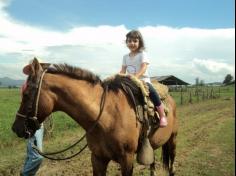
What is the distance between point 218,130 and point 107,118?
11382mm

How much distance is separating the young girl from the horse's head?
1.73 metres

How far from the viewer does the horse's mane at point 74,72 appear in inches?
Result: 191

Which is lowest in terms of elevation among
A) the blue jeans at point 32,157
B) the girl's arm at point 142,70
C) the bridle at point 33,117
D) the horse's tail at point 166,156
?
the horse's tail at point 166,156

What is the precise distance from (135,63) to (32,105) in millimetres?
2073

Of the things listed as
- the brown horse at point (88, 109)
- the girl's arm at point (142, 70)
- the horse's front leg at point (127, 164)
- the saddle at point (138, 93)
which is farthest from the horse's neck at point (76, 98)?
the girl's arm at point (142, 70)

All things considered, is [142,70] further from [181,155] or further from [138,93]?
[181,155]

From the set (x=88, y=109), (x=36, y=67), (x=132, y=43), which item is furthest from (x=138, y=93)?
(x=36, y=67)

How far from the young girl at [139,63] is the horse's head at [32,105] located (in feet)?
5.69

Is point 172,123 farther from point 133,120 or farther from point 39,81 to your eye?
point 39,81

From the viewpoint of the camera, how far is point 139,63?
5.96 meters

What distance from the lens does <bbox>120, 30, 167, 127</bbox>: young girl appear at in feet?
19.2

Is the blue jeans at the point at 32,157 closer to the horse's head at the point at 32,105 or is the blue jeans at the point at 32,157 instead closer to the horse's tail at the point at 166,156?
the horse's head at the point at 32,105

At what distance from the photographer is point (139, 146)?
5539 millimetres

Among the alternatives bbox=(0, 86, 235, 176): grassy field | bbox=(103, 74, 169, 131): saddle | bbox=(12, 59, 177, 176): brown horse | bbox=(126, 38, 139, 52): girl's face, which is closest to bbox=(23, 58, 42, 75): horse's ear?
bbox=(12, 59, 177, 176): brown horse
